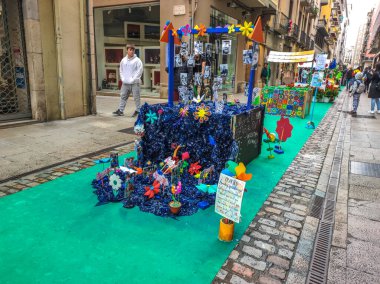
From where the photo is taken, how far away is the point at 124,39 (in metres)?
14.2

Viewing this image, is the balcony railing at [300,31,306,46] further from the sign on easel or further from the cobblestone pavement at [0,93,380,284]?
the cobblestone pavement at [0,93,380,284]

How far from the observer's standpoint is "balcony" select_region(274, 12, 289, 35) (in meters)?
20.1

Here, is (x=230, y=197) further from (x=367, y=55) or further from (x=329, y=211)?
(x=367, y=55)

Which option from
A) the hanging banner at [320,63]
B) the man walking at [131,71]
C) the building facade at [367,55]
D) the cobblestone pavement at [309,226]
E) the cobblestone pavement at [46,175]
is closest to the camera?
the cobblestone pavement at [309,226]

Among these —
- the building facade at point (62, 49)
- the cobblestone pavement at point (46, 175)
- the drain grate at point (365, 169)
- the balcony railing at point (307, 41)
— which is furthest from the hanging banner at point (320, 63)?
the balcony railing at point (307, 41)

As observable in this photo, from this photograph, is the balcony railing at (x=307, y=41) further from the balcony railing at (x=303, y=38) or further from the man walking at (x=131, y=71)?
the man walking at (x=131, y=71)

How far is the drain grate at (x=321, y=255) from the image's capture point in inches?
89.5

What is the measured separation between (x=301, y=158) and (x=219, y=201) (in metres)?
3.36

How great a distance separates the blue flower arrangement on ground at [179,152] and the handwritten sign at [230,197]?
0.60 meters

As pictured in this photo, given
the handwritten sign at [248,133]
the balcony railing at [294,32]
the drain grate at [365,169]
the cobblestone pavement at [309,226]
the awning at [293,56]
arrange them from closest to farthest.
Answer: the cobblestone pavement at [309,226] → the handwritten sign at [248,133] → the drain grate at [365,169] → the awning at [293,56] → the balcony railing at [294,32]

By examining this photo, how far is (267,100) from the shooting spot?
10.2 m

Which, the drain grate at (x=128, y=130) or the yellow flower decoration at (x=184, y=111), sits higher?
the yellow flower decoration at (x=184, y=111)

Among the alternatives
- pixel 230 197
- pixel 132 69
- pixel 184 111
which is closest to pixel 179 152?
pixel 184 111

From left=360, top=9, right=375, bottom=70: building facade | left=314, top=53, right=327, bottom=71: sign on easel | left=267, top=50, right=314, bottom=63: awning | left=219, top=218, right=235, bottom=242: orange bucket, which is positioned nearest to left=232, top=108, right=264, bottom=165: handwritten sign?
left=219, top=218, right=235, bottom=242: orange bucket
